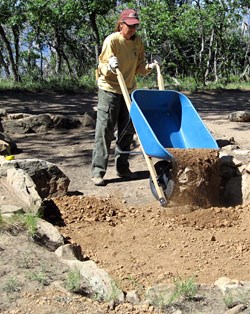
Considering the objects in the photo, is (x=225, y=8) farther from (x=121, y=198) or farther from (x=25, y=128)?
(x=121, y=198)

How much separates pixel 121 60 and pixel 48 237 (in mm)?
2540

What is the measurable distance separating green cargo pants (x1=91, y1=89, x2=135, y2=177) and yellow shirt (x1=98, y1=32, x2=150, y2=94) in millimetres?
108

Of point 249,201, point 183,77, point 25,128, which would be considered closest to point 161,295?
point 249,201

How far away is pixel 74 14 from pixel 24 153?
9517 mm

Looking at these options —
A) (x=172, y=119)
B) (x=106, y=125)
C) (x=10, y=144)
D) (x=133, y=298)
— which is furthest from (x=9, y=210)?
(x=10, y=144)

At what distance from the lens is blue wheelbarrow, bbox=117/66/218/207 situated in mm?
5355

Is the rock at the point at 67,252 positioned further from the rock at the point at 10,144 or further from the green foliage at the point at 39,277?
the rock at the point at 10,144

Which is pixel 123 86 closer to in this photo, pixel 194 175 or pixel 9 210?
pixel 194 175

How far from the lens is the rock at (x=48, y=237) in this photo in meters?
4.03

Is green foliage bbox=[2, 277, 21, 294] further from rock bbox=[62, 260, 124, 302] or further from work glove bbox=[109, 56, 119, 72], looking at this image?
work glove bbox=[109, 56, 119, 72]

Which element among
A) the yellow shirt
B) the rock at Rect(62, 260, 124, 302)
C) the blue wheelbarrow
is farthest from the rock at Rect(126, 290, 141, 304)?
the yellow shirt

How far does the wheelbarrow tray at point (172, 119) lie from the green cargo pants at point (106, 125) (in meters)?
0.35

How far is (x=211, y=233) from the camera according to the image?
4.87 meters

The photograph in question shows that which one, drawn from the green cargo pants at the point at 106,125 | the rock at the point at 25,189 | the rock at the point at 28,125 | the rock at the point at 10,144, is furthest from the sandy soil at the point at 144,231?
the rock at the point at 28,125
